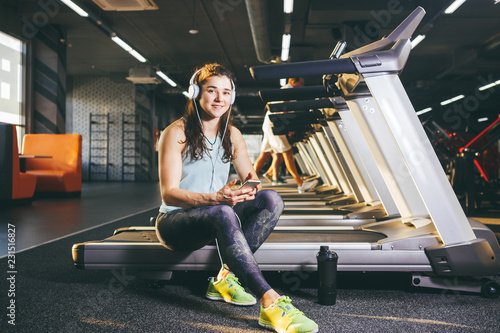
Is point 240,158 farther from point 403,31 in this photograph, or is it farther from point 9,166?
point 9,166

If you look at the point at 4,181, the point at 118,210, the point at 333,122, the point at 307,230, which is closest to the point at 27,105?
the point at 4,181

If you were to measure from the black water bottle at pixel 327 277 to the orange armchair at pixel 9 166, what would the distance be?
4441mm

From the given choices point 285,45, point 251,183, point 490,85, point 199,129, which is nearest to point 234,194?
point 251,183

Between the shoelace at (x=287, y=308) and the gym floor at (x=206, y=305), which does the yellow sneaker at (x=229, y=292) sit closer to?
the gym floor at (x=206, y=305)

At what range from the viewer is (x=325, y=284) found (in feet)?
5.46

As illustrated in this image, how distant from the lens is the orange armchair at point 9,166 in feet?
15.8

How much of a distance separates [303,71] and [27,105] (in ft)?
25.6

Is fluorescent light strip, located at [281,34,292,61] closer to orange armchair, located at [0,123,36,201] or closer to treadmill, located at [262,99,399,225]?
treadmill, located at [262,99,399,225]

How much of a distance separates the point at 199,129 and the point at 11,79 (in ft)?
23.8

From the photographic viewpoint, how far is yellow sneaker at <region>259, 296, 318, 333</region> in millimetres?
1340

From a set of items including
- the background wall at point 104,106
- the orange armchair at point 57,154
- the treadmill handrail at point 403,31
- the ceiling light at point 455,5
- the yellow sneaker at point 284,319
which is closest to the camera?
the yellow sneaker at point 284,319

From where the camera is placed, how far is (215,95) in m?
1.71

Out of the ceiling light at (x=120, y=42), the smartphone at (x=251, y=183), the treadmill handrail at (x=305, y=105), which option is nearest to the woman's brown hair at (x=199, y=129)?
the smartphone at (x=251, y=183)

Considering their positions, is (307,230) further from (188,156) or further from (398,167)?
(188,156)
